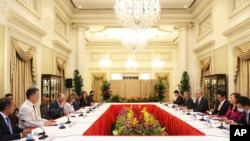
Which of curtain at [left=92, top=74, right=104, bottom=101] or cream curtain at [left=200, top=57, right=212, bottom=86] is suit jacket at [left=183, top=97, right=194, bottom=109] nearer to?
cream curtain at [left=200, top=57, right=212, bottom=86]

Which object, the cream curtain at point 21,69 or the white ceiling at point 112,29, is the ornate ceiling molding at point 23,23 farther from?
the white ceiling at point 112,29


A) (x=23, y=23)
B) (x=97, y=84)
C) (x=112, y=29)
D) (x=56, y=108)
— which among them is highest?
(x=112, y=29)

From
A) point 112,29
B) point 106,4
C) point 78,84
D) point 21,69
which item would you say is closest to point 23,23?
point 21,69

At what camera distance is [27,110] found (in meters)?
4.54

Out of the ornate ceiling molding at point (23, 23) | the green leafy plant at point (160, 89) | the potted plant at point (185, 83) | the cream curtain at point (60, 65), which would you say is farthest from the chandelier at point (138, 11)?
the green leafy plant at point (160, 89)

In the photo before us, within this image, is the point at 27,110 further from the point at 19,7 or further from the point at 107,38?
the point at 107,38

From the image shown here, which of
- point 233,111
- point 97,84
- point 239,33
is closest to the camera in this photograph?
point 233,111

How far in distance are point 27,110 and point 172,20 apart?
9.21 meters

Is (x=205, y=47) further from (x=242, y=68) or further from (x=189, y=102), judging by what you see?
(x=242, y=68)

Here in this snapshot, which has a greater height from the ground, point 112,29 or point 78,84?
point 112,29

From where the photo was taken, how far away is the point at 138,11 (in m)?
7.32

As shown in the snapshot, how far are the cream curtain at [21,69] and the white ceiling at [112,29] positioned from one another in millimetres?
4269

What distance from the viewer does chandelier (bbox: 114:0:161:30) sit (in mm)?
7238

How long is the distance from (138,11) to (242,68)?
10.3 feet
